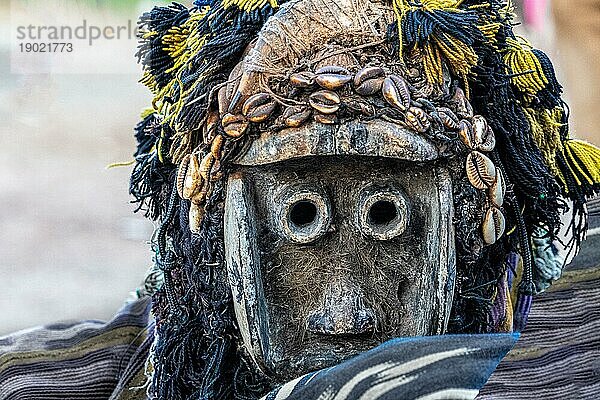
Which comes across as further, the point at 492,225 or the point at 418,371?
the point at 492,225

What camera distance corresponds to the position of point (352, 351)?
3.27 feet

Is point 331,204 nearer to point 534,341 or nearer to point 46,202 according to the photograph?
point 534,341

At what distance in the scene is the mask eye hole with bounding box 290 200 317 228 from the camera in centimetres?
100

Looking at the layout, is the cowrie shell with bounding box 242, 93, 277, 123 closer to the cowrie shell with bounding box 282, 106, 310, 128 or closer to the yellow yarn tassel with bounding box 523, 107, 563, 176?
the cowrie shell with bounding box 282, 106, 310, 128

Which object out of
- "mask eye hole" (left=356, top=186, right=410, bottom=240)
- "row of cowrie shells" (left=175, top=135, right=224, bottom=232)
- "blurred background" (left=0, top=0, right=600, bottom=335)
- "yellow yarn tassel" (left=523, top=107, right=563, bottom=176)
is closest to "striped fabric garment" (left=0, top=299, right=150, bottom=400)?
"row of cowrie shells" (left=175, top=135, right=224, bottom=232)

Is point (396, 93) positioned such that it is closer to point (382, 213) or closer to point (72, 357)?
point (382, 213)

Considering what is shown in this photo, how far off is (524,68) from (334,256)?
0.30m

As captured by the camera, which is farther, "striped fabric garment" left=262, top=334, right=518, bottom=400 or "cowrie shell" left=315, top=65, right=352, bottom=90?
"cowrie shell" left=315, top=65, right=352, bottom=90

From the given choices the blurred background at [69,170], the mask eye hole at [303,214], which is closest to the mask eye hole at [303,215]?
the mask eye hole at [303,214]

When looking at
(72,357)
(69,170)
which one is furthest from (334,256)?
(69,170)

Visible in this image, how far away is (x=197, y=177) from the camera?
1.00 metres

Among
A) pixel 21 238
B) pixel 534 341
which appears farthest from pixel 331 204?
pixel 21 238

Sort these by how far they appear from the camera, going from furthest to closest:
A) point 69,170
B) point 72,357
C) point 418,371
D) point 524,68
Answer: point 69,170, point 72,357, point 524,68, point 418,371

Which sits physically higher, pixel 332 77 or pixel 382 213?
pixel 332 77
